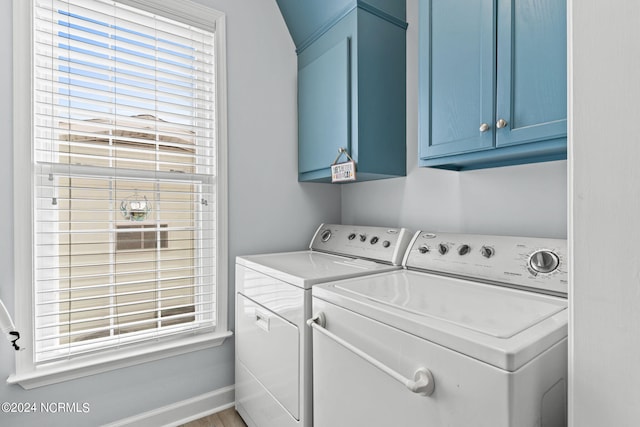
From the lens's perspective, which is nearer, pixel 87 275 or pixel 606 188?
pixel 606 188

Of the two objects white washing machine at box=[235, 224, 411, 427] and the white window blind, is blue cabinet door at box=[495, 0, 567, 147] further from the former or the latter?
the white window blind

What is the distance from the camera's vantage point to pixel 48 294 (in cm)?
145

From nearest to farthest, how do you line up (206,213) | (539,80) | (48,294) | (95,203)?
(539,80)
(48,294)
(95,203)
(206,213)

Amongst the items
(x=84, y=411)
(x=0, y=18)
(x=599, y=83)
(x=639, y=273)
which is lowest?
(x=84, y=411)

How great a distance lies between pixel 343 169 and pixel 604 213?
3.69ft

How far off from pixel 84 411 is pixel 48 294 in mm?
602

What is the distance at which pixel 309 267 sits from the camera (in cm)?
148

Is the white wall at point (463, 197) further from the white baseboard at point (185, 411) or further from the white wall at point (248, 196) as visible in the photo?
the white baseboard at point (185, 411)

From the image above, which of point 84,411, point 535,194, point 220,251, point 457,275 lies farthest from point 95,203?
point 535,194

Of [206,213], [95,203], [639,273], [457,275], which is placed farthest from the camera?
[206,213]

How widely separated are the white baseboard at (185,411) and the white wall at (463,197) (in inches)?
54.4

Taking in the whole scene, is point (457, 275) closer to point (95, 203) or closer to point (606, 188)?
point (606, 188)

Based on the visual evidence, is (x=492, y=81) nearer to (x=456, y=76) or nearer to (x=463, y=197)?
(x=456, y=76)

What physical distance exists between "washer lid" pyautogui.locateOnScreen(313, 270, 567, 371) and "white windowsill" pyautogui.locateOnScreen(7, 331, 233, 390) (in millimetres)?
1015
